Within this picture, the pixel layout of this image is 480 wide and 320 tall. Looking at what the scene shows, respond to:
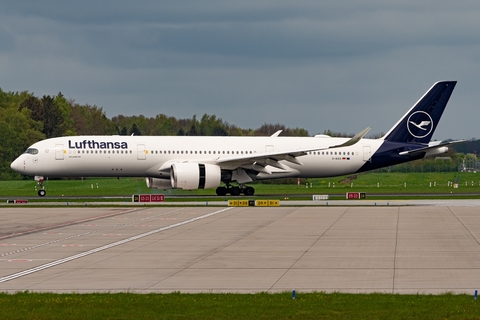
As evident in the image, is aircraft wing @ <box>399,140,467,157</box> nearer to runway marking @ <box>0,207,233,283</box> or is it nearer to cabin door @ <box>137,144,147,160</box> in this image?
cabin door @ <box>137,144,147,160</box>

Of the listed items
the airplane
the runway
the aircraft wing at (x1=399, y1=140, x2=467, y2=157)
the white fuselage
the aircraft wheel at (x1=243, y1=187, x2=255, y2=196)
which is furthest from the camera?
the aircraft wing at (x1=399, y1=140, x2=467, y2=157)

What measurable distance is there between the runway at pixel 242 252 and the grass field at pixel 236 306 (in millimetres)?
1028

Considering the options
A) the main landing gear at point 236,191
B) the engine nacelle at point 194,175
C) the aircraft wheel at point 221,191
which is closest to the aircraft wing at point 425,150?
the main landing gear at point 236,191

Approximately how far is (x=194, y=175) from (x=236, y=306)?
117 feet

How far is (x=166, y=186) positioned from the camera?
54469 mm

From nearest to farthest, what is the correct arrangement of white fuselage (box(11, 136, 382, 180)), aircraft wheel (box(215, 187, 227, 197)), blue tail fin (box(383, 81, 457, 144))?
white fuselage (box(11, 136, 382, 180)) → aircraft wheel (box(215, 187, 227, 197)) → blue tail fin (box(383, 81, 457, 144))

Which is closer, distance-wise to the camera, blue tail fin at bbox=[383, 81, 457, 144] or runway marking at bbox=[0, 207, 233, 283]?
runway marking at bbox=[0, 207, 233, 283]

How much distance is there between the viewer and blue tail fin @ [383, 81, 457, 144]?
56938 millimetres

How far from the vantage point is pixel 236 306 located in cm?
1429

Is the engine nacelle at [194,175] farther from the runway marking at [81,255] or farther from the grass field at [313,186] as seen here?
the runway marking at [81,255]

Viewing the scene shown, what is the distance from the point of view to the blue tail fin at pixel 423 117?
56938 millimetres

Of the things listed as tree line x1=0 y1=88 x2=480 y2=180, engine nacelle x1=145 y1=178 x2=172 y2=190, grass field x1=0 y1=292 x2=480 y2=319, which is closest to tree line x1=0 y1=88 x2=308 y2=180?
tree line x1=0 y1=88 x2=480 y2=180

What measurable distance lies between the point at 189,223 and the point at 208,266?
515 inches

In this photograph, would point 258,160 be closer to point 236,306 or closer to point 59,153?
point 59,153
